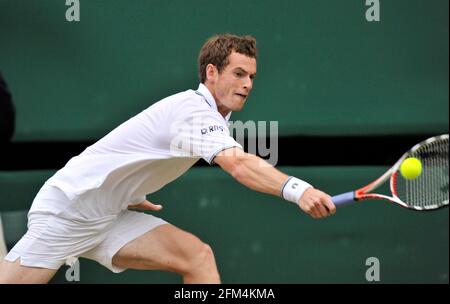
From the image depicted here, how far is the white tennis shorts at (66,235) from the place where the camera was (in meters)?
3.13

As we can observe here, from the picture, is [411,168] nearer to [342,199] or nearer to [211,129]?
[342,199]

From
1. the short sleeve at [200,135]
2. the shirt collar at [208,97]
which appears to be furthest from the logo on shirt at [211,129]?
the shirt collar at [208,97]

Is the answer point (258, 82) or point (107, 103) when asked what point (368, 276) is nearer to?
point (258, 82)

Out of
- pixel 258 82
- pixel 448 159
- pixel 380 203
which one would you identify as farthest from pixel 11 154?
pixel 448 159

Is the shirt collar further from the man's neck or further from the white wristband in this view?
the white wristband

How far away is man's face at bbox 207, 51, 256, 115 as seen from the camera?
129 inches

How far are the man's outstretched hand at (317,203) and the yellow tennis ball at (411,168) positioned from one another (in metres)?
0.52

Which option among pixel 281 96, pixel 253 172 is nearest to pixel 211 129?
pixel 253 172

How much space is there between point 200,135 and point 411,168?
72cm

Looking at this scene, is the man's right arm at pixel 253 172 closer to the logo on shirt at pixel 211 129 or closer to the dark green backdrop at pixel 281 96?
the logo on shirt at pixel 211 129

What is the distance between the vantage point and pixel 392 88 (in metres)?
4.38

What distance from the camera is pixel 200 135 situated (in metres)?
2.95

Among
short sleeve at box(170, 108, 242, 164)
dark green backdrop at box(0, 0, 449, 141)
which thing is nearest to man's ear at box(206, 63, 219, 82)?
short sleeve at box(170, 108, 242, 164)
